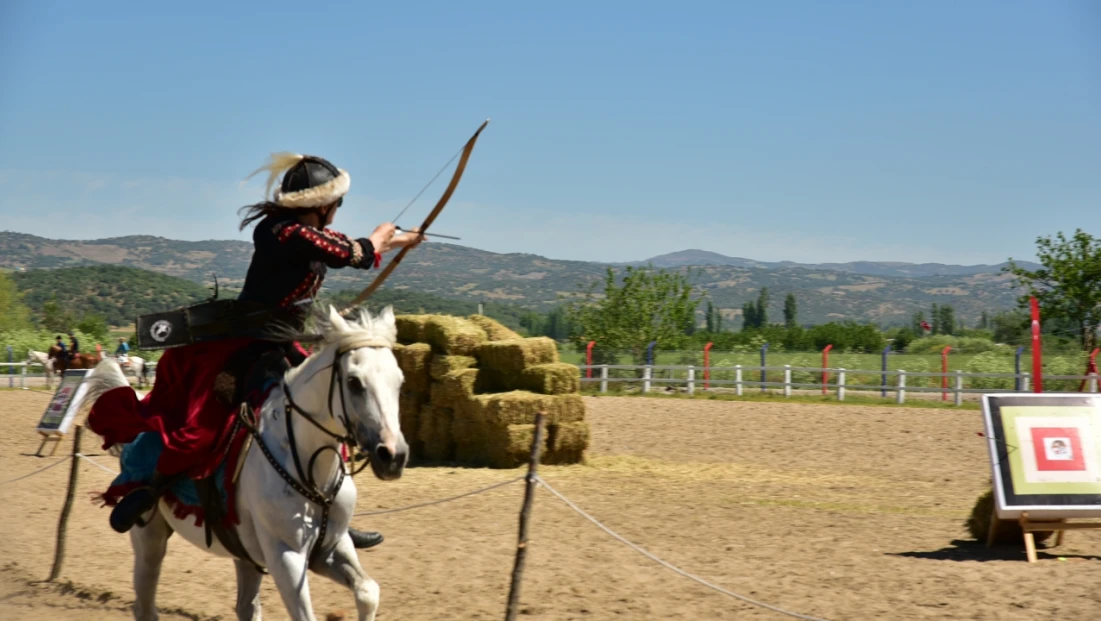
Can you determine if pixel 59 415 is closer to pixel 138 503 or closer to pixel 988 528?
pixel 138 503

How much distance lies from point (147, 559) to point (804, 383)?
25282mm

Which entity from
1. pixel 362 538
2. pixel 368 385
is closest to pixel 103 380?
pixel 362 538

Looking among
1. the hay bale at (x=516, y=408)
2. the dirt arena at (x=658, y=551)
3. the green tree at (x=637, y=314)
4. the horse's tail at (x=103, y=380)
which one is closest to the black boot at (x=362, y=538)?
the dirt arena at (x=658, y=551)

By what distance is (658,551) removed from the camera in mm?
8961

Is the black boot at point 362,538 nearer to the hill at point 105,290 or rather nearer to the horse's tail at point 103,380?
the horse's tail at point 103,380

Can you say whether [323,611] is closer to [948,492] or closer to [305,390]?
[305,390]

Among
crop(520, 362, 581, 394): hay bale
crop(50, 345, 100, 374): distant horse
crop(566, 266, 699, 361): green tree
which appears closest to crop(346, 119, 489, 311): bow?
crop(520, 362, 581, 394): hay bale

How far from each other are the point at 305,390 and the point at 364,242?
770mm

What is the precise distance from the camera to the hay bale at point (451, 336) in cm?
1460

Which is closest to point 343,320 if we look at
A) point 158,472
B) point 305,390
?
point 305,390

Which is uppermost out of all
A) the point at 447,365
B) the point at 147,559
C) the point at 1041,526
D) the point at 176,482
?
the point at 447,365

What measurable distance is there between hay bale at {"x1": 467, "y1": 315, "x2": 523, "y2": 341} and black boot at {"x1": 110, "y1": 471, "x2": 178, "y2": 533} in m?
10.2

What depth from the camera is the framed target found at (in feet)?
27.1

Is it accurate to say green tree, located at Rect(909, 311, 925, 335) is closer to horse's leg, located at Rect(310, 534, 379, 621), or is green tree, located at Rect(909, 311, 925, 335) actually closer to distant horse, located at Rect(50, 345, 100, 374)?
distant horse, located at Rect(50, 345, 100, 374)
